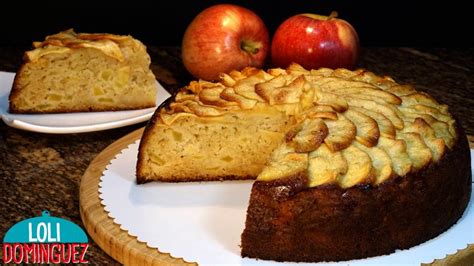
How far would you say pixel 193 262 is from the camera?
8.13 feet

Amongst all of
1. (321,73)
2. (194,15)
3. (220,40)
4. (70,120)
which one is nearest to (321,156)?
(321,73)

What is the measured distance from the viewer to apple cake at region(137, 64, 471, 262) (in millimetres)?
2529

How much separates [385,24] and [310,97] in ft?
6.45

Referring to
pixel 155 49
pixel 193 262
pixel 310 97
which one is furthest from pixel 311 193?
pixel 155 49

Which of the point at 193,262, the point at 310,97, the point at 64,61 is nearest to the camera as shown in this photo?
the point at 193,262

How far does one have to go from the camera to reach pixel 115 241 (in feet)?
8.48

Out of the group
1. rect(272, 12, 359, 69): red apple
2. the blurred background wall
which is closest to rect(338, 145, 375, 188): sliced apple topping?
rect(272, 12, 359, 69): red apple

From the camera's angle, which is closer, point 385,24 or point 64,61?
point 64,61

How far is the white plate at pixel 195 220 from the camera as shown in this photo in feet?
8.34

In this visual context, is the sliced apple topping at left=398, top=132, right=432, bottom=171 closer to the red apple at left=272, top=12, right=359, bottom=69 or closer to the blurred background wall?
the red apple at left=272, top=12, right=359, bottom=69

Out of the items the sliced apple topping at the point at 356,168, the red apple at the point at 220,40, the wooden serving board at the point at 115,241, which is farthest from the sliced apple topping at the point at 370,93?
the red apple at the point at 220,40

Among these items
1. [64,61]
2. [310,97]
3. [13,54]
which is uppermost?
[310,97]

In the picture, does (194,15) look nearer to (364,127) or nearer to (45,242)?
(364,127)

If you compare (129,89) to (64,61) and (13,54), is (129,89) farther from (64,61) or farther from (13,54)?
(13,54)
